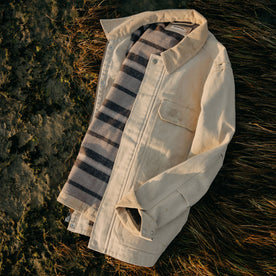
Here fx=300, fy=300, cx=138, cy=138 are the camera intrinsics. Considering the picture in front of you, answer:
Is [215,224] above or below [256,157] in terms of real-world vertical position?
below

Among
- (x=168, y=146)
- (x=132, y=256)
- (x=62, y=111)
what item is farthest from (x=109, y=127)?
(x=132, y=256)

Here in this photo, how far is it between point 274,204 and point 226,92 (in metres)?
0.95

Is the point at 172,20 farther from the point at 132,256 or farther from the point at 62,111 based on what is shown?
the point at 132,256

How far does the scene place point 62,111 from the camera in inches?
105

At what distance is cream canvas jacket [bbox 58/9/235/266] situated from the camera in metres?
1.97

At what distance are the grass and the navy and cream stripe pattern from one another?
0.42 meters

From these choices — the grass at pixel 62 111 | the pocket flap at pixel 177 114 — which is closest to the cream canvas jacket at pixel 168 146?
the pocket flap at pixel 177 114

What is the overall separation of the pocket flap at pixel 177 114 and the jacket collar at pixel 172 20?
0.24 m

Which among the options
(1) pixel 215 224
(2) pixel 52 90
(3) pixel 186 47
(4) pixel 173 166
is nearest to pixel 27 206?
(2) pixel 52 90

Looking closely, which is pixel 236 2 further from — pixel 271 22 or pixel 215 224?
pixel 215 224

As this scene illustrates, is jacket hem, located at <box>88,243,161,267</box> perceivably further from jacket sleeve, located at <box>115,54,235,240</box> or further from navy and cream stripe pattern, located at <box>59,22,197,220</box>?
navy and cream stripe pattern, located at <box>59,22,197,220</box>

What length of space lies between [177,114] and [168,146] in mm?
236

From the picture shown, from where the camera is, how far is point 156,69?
7.11 ft

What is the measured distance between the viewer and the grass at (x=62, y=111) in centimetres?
238
